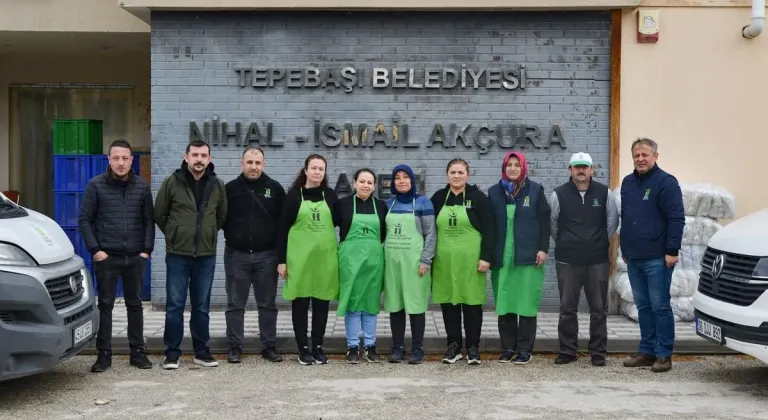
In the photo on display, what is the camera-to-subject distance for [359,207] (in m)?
7.53

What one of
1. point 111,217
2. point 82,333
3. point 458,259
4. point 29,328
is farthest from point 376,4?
point 29,328

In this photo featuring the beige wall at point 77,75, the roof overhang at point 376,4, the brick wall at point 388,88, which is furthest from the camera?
the beige wall at point 77,75

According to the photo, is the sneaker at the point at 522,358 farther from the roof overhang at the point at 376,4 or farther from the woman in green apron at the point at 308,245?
the roof overhang at the point at 376,4

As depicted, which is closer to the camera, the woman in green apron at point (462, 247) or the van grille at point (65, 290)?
the van grille at point (65, 290)

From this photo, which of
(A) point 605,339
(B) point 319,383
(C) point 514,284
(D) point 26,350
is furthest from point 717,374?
(D) point 26,350

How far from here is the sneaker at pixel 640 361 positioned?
7.48 metres

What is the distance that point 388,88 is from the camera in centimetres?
1006

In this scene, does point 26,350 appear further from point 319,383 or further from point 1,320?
point 319,383

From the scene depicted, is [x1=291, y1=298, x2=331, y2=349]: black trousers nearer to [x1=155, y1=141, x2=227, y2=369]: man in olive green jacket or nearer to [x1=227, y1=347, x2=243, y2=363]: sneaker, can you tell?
[x1=227, y1=347, x2=243, y2=363]: sneaker

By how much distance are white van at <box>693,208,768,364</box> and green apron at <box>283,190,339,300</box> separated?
3078mm

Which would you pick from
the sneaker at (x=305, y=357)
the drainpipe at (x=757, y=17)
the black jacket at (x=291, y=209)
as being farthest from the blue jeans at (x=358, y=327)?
the drainpipe at (x=757, y=17)

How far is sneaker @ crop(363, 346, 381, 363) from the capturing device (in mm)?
7590

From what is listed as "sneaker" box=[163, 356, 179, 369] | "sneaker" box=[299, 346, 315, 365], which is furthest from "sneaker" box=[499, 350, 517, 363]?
"sneaker" box=[163, 356, 179, 369]

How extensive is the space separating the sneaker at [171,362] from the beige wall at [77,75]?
618 centimetres
